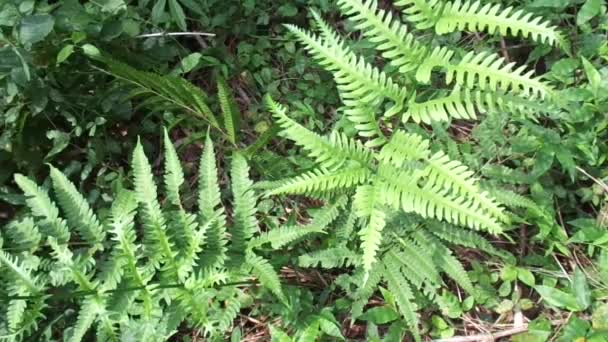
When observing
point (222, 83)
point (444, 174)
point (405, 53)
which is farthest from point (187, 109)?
point (444, 174)

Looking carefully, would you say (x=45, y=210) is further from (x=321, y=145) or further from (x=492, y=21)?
(x=492, y=21)

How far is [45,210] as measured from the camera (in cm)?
264

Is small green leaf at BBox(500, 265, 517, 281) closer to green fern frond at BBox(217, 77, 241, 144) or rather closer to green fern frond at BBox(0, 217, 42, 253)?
green fern frond at BBox(217, 77, 241, 144)

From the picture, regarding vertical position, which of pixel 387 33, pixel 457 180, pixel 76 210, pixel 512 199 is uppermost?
pixel 387 33

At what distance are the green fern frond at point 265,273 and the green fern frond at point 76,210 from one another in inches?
25.9

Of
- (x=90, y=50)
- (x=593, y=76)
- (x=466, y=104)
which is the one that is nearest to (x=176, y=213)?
(x=90, y=50)

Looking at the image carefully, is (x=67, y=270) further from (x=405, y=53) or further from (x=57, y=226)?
(x=405, y=53)

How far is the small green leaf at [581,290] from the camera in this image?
262 centimetres

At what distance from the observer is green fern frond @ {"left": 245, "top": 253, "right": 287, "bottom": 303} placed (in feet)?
8.25

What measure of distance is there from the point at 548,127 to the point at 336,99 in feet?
3.49

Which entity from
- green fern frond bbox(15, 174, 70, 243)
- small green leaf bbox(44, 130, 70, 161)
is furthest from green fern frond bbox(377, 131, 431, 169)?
small green leaf bbox(44, 130, 70, 161)

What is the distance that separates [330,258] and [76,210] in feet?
3.66

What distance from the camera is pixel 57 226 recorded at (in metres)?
2.64

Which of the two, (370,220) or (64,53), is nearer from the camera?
(370,220)
